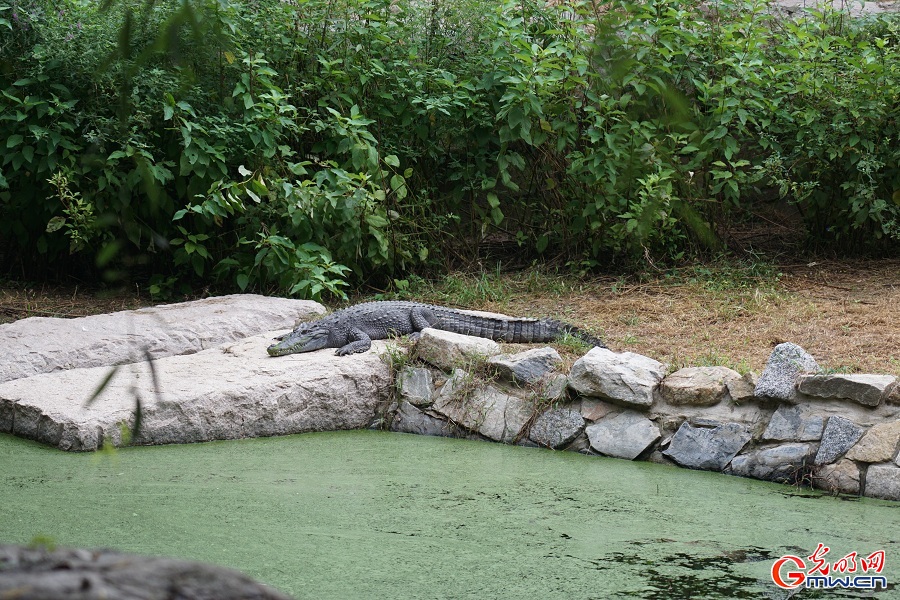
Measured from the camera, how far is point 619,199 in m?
6.99

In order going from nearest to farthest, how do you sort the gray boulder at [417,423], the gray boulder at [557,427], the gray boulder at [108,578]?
the gray boulder at [108,578] < the gray boulder at [557,427] < the gray boulder at [417,423]

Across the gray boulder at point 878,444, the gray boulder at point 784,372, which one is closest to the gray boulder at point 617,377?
the gray boulder at point 784,372

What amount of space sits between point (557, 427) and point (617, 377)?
384mm

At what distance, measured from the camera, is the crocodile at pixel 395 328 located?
16.6 ft

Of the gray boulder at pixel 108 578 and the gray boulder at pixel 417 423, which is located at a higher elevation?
the gray boulder at pixel 108 578

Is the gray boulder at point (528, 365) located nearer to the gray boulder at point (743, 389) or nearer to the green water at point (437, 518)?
the green water at point (437, 518)

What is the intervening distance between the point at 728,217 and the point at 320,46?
3538 millimetres

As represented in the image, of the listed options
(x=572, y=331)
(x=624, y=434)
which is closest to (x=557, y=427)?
(x=624, y=434)

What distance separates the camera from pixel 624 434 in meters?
4.21

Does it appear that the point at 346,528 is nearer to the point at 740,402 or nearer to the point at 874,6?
the point at 740,402

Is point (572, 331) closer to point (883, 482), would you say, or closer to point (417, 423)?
point (417, 423)

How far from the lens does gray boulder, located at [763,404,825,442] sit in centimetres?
381

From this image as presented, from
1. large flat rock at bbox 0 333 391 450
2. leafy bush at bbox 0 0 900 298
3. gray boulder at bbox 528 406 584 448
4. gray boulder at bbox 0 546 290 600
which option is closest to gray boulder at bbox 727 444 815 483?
gray boulder at bbox 528 406 584 448

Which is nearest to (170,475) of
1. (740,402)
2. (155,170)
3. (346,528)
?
(346,528)
